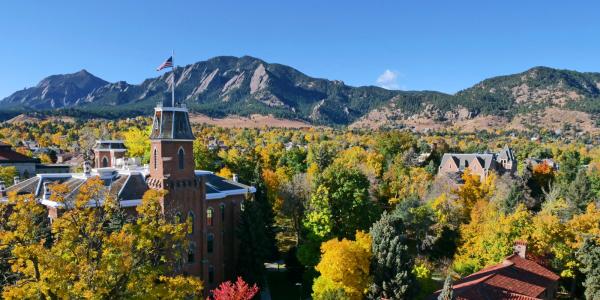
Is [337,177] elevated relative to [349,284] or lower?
elevated

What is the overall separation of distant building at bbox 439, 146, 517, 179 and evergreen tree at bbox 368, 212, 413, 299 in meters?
42.8

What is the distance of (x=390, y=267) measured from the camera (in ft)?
89.2

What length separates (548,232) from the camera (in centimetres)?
3291

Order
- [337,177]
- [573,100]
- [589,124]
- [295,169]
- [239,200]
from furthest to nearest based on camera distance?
[573,100] → [589,124] → [295,169] → [337,177] → [239,200]

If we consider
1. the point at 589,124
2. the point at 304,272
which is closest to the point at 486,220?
the point at 304,272

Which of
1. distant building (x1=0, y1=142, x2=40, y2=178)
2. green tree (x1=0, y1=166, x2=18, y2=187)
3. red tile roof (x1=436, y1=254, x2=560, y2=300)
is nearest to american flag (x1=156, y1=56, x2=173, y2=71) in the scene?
red tile roof (x1=436, y1=254, x2=560, y2=300)

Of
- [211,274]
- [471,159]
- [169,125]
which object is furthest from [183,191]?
[471,159]

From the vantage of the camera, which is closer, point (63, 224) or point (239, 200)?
point (63, 224)

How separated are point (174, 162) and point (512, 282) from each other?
23.4 m

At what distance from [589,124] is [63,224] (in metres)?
202

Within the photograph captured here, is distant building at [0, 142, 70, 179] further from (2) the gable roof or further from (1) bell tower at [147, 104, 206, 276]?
(1) bell tower at [147, 104, 206, 276]

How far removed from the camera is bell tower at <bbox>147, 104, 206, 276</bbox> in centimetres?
2878

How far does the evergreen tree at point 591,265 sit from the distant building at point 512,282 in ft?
8.31

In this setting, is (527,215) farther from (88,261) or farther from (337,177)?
(88,261)
